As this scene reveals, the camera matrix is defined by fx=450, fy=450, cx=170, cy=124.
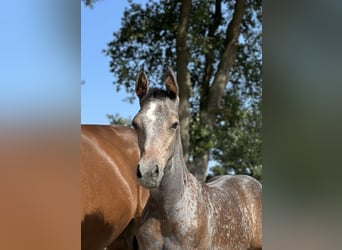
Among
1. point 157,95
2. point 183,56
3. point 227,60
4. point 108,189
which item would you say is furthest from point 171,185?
point 227,60

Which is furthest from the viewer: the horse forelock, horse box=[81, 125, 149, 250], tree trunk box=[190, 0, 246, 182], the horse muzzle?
tree trunk box=[190, 0, 246, 182]

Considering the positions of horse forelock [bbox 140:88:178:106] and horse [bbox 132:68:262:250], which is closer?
horse [bbox 132:68:262:250]

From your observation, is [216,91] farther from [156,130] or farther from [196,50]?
[156,130]

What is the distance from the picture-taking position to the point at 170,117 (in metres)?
1.76

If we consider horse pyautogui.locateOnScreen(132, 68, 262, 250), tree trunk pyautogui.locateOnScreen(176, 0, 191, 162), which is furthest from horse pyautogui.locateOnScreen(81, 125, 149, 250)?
tree trunk pyautogui.locateOnScreen(176, 0, 191, 162)

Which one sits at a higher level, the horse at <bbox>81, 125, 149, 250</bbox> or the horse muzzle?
the horse muzzle

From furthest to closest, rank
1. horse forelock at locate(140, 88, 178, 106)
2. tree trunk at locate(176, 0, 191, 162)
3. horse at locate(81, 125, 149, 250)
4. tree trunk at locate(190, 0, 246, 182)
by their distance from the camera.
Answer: tree trunk at locate(190, 0, 246, 182), tree trunk at locate(176, 0, 191, 162), horse at locate(81, 125, 149, 250), horse forelock at locate(140, 88, 178, 106)

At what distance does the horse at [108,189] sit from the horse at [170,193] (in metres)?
0.76

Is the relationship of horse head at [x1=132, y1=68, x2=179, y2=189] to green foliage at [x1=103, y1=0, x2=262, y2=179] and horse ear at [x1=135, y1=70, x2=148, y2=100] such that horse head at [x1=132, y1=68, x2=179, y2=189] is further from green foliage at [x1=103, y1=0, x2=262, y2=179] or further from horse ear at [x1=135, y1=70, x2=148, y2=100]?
green foliage at [x1=103, y1=0, x2=262, y2=179]

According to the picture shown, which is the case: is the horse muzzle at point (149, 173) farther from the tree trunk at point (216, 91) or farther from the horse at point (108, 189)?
the tree trunk at point (216, 91)

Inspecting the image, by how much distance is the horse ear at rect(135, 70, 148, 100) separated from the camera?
1.92 meters
